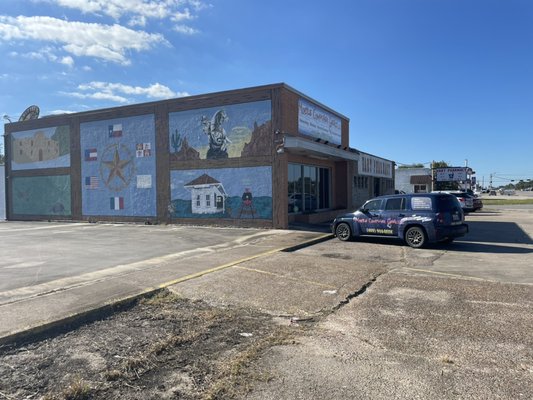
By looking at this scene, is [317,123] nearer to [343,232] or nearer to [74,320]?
[343,232]

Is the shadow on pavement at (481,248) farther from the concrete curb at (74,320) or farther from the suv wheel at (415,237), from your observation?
the concrete curb at (74,320)

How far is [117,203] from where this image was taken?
79.7 feet

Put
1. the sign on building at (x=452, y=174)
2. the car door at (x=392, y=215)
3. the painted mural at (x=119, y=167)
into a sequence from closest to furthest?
the car door at (x=392, y=215) → the painted mural at (x=119, y=167) → the sign on building at (x=452, y=174)

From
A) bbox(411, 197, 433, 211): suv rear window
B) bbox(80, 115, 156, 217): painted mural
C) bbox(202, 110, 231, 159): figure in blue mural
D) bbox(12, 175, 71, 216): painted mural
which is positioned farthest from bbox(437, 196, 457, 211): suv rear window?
bbox(12, 175, 71, 216): painted mural

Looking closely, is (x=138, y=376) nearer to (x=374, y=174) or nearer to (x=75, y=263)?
(x=75, y=263)

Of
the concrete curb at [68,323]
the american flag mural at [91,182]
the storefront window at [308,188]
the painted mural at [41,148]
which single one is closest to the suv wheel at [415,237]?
the storefront window at [308,188]

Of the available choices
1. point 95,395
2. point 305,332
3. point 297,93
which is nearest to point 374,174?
point 297,93

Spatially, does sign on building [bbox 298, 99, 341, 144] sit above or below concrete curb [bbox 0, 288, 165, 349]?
above

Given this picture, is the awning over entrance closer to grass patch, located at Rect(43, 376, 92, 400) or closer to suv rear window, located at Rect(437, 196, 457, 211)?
suv rear window, located at Rect(437, 196, 457, 211)

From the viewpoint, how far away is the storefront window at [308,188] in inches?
808

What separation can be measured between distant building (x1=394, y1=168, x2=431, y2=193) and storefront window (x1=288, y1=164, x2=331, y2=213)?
3544 cm

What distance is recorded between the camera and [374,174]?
31.5m

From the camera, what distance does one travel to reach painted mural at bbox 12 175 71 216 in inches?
1051

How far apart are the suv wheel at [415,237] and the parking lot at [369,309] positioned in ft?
1.78
